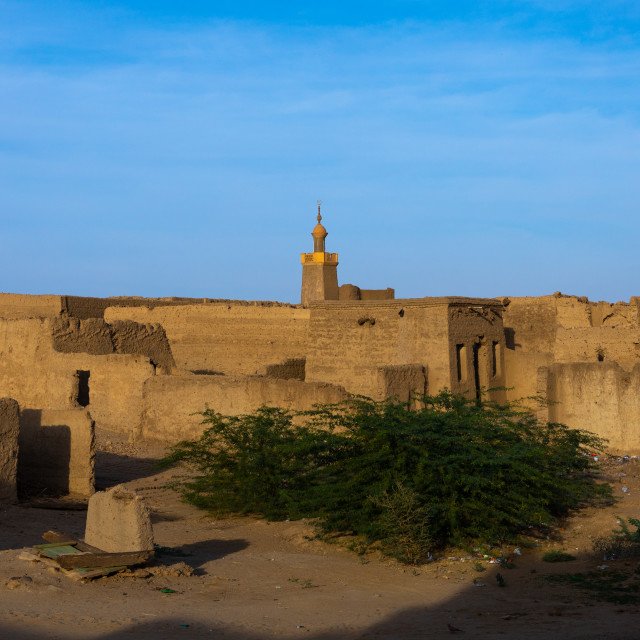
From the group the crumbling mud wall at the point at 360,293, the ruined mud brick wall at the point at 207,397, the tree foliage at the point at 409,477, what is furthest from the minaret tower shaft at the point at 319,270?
the tree foliage at the point at 409,477

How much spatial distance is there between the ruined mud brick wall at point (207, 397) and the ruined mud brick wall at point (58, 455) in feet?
9.05

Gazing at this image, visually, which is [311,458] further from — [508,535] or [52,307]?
[52,307]

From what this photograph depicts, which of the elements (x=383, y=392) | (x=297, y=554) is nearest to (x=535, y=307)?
(x=383, y=392)

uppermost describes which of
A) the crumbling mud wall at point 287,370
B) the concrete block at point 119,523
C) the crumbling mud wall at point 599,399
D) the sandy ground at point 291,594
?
the crumbling mud wall at point 287,370

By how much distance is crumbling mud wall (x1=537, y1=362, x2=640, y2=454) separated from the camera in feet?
53.2

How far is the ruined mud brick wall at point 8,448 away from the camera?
43.1 feet

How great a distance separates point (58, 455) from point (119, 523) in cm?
380

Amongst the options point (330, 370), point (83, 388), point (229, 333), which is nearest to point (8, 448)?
point (83, 388)

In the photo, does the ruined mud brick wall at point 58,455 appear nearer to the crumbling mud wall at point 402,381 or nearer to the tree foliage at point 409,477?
the tree foliage at point 409,477

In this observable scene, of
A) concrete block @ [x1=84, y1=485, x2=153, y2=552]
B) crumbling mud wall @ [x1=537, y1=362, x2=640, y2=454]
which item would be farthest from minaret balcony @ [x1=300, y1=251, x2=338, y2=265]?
concrete block @ [x1=84, y1=485, x2=153, y2=552]

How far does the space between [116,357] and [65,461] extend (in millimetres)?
5922

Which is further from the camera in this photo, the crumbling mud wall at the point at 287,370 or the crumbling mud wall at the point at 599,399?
the crumbling mud wall at the point at 287,370

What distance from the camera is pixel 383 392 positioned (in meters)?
19.2

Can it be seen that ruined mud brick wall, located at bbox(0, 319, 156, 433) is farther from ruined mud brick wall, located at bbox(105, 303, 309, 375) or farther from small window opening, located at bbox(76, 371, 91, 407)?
ruined mud brick wall, located at bbox(105, 303, 309, 375)
